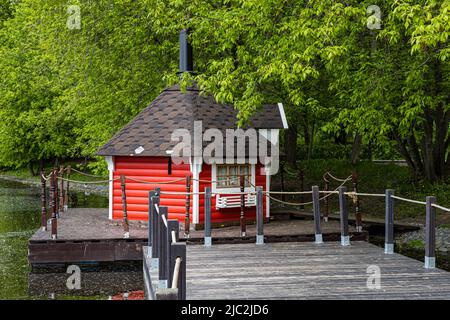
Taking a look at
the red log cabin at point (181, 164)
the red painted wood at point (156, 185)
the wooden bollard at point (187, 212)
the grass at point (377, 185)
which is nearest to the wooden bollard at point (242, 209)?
the red log cabin at point (181, 164)

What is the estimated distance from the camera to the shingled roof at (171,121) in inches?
715

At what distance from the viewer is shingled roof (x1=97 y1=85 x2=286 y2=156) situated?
18172 mm

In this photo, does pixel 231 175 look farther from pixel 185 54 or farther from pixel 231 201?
pixel 185 54

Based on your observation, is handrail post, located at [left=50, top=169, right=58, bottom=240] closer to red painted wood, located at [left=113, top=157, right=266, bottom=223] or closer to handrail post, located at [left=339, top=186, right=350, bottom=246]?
red painted wood, located at [left=113, top=157, right=266, bottom=223]

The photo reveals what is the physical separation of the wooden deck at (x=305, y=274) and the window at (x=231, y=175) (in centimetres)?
436

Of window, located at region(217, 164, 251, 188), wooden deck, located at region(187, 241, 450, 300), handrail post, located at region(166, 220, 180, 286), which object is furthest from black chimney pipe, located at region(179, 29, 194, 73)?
handrail post, located at region(166, 220, 180, 286)

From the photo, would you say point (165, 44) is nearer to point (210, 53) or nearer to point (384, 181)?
point (210, 53)

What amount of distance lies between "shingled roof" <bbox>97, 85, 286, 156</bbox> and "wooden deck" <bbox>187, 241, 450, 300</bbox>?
17.0 ft

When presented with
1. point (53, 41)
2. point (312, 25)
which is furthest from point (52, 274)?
point (53, 41)

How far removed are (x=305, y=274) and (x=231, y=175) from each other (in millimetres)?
7716

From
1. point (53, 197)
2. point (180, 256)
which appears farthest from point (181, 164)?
point (180, 256)

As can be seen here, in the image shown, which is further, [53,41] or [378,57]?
[53,41]
